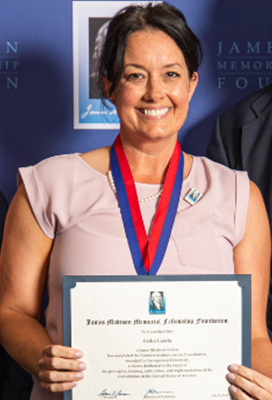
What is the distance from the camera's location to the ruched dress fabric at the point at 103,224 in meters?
1.52

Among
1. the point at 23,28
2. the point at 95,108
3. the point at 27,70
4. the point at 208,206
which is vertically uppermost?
the point at 23,28

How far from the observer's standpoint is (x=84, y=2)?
7.02 ft

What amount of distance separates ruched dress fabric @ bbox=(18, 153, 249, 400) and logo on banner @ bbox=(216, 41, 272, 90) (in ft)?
2.30

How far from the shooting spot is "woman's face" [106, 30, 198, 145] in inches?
61.1

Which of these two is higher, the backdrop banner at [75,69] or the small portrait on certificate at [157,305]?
the backdrop banner at [75,69]

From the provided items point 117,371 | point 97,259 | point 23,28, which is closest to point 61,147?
point 23,28

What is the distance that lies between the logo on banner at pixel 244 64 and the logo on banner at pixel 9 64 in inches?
32.3

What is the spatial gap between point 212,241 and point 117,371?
19.5 inches

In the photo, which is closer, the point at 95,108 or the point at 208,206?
the point at 208,206

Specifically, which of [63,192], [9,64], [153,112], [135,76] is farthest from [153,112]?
[9,64]

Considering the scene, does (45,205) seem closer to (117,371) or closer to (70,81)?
(117,371)

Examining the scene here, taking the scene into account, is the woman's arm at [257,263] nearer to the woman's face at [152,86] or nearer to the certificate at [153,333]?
the certificate at [153,333]
